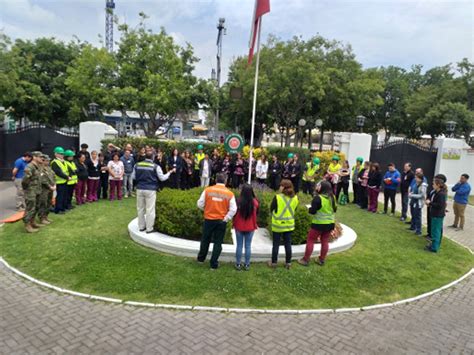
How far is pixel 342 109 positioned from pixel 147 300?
2448 cm

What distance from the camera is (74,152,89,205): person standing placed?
1068 cm

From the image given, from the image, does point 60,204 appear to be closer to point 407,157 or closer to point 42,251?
point 42,251

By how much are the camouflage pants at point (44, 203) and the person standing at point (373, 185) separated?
9576 millimetres

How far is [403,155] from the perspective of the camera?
56.8ft

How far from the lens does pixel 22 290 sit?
5.57m

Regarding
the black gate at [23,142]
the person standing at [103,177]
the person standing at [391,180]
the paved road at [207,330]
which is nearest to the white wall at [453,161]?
the person standing at [391,180]

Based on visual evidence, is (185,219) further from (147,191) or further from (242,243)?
(242,243)

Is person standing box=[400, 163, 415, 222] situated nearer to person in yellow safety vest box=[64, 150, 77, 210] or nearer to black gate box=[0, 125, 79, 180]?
person in yellow safety vest box=[64, 150, 77, 210]

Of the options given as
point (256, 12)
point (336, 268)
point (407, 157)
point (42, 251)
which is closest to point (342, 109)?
point (407, 157)

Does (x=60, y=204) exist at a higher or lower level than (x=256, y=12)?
lower

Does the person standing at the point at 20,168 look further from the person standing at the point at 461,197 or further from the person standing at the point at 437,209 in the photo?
the person standing at the point at 461,197

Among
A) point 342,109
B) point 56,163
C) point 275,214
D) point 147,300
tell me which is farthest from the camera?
point 342,109

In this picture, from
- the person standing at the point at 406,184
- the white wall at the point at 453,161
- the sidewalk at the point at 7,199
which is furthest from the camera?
the white wall at the point at 453,161

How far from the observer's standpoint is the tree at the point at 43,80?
25.9m
